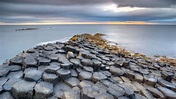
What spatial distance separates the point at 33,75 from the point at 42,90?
1.50ft

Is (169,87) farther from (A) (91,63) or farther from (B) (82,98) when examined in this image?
(B) (82,98)

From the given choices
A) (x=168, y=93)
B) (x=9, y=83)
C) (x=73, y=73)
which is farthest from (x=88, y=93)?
(x=168, y=93)

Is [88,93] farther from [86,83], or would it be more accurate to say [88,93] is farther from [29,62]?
[29,62]

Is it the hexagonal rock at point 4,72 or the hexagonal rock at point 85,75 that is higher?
the hexagonal rock at point 4,72

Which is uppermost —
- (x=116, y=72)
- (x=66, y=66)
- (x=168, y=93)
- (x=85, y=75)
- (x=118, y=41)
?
(x=66, y=66)

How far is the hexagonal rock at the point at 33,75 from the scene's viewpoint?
2.43 meters

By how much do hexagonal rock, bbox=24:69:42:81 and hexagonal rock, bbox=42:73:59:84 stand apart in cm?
10

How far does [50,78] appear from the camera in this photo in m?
2.51

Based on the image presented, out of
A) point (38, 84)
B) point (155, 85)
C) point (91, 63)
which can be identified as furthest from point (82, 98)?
point (155, 85)

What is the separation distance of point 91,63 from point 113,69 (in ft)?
1.82

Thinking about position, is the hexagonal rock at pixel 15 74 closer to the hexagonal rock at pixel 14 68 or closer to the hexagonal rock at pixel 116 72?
the hexagonal rock at pixel 14 68

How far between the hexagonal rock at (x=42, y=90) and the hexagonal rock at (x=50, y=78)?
4.7 inches

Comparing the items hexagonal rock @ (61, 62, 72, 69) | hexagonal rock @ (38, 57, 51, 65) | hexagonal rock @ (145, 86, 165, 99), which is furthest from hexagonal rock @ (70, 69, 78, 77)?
hexagonal rock @ (145, 86, 165, 99)

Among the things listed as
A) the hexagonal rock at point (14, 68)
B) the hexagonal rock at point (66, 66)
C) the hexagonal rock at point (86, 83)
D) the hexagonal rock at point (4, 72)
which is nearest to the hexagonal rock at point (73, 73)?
the hexagonal rock at point (66, 66)
